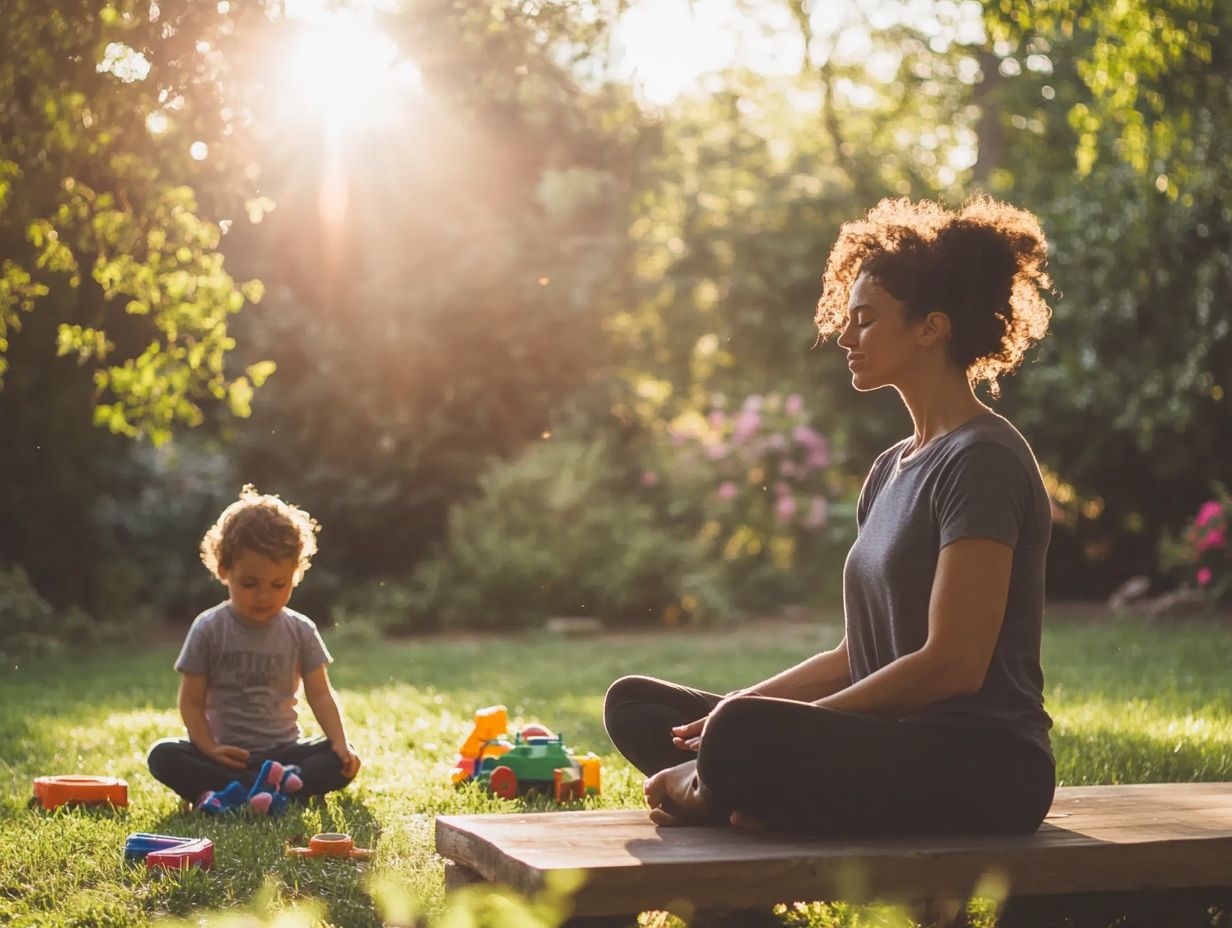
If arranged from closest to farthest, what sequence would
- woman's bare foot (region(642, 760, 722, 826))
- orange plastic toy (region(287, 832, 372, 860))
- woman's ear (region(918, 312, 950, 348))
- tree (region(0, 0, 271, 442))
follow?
woman's bare foot (region(642, 760, 722, 826)), woman's ear (region(918, 312, 950, 348)), orange plastic toy (region(287, 832, 372, 860)), tree (region(0, 0, 271, 442))

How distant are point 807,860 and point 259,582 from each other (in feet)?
9.40

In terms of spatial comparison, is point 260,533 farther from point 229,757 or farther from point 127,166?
point 127,166

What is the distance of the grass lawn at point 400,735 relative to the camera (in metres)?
3.83

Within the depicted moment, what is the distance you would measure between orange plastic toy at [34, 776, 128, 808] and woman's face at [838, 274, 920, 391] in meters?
3.01

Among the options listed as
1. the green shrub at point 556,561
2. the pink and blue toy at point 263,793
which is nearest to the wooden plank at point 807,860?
the pink and blue toy at point 263,793

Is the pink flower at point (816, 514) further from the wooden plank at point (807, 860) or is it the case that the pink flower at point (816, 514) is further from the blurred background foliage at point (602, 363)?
the wooden plank at point (807, 860)

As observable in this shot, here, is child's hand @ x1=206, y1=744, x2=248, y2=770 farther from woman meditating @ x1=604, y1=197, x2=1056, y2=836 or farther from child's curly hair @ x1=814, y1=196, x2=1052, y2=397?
child's curly hair @ x1=814, y1=196, x2=1052, y2=397

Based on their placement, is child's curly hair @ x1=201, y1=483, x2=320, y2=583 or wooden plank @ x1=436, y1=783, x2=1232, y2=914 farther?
child's curly hair @ x1=201, y1=483, x2=320, y2=583

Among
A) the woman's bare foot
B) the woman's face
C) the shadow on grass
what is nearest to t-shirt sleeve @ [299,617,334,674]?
the shadow on grass

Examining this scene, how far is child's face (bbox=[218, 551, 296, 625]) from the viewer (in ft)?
17.3

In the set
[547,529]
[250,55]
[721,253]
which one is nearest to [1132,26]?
[250,55]

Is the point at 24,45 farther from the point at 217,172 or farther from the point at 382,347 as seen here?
the point at 382,347

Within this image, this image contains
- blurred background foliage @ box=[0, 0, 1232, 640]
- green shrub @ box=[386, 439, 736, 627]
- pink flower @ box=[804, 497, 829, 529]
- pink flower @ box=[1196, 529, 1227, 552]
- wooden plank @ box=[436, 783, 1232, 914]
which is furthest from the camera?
pink flower @ box=[804, 497, 829, 529]

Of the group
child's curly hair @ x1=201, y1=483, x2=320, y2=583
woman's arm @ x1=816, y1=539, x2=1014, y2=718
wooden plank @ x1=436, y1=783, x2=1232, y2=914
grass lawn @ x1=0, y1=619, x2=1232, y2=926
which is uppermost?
child's curly hair @ x1=201, y1=483, x2=320, y2=583
